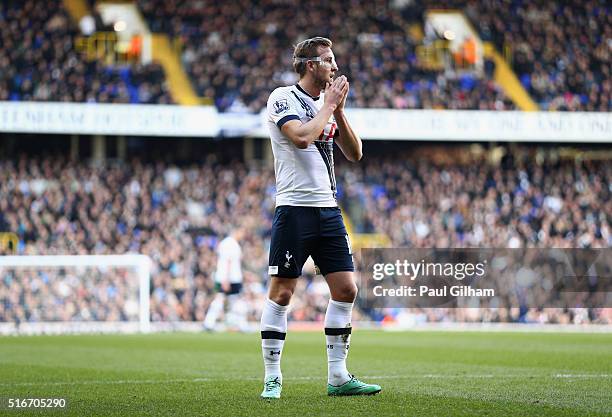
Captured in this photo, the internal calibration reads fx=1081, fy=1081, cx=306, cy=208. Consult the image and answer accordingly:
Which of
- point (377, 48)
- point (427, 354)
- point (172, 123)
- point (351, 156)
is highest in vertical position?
point (377, 48)

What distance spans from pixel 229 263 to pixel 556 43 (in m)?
15.6

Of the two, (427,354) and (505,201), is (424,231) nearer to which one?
(505,201)

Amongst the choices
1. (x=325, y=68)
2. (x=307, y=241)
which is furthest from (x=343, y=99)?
(x=307, y=241)

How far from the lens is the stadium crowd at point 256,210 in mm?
23250

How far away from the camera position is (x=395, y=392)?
22.8ft

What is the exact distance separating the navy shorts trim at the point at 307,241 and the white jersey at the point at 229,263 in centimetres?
1264

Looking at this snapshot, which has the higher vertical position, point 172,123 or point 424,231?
point 172,123

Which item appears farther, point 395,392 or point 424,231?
point 424,231

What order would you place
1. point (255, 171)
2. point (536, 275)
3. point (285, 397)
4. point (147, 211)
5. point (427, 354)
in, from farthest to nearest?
point (255, 171) → point (147, 211) → point (536, 275) → point (427, 354) → point (285, 397)

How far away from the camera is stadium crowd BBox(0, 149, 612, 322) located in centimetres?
2325

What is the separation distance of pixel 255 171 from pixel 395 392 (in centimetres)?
2210

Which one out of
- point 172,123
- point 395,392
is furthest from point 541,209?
point 395,392

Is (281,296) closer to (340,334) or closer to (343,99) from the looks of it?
(340,334)
